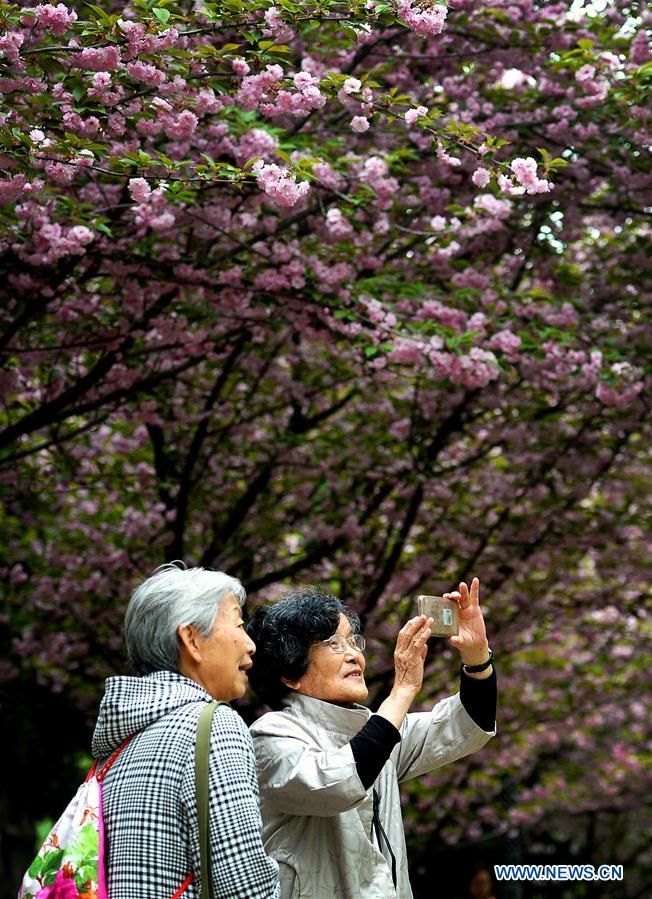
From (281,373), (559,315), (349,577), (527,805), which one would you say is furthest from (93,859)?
(527,805)

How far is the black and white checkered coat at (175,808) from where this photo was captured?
2043mm

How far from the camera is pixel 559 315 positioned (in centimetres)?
607

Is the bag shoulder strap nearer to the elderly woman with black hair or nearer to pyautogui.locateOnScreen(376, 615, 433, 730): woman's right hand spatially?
the elderly woman with black hair

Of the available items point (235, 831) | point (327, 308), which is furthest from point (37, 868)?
point (327, 308)

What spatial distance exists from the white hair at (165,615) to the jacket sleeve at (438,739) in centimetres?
75

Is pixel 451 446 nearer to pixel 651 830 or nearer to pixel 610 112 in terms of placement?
pixel 610 112

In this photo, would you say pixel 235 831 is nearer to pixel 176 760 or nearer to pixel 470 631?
pixel 176 760

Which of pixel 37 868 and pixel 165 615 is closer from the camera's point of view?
pixel 37 868

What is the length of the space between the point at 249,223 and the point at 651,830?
42.8 ft

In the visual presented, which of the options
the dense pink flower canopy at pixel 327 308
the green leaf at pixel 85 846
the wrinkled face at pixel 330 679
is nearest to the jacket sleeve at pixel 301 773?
the wrinkled face at pixel 330 679

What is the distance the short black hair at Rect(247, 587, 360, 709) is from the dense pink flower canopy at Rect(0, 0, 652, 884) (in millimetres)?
1802

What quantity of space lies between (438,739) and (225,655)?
29.7 inches

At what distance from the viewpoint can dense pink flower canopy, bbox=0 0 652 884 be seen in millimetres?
4211

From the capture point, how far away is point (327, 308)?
5.57 m
